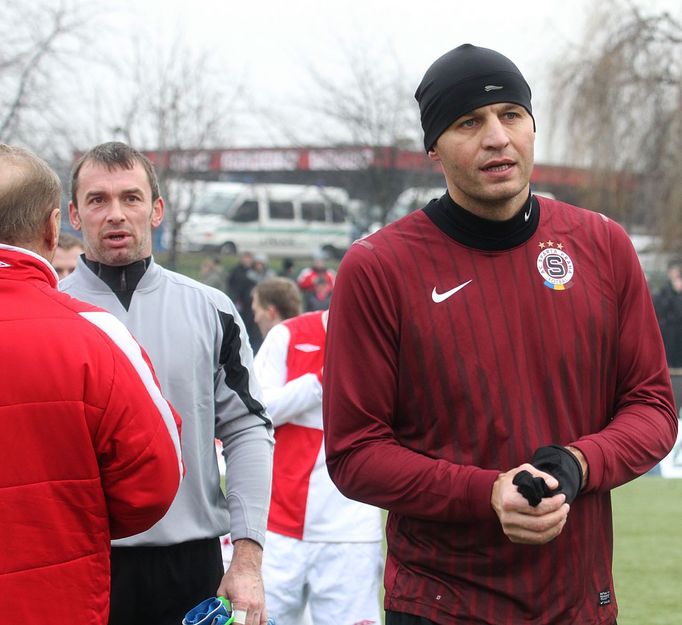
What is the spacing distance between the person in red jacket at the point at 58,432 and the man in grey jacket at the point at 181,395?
829 millimetres

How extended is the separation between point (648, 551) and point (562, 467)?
7.25 meters

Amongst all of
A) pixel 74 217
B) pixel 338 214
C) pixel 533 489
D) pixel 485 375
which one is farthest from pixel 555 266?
pixel 338 214

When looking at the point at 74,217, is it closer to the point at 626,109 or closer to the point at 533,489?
the point at 533,489

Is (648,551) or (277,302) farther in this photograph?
(648,551)

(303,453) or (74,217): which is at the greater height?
(74,217)

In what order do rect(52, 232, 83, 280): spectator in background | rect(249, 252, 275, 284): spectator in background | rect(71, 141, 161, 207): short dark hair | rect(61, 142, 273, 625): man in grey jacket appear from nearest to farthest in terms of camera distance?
rect(61, 142, 273, 625): man in grey jacket < rect(71, 141, 161, 207): short dark hair < rect(52, 232, 83, 280): spectator in background < rect(249, 252, 275, 284): spectator in background

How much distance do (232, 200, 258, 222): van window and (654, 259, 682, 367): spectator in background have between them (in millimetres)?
16438

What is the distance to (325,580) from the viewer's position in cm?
601

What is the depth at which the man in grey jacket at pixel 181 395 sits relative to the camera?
372 centimetres

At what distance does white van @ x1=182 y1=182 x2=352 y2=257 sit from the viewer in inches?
1254

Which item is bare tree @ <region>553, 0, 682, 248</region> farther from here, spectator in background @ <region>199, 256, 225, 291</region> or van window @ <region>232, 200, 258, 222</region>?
van window @ <region>232, 200, 258, 222</region>

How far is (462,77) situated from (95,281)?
159cm

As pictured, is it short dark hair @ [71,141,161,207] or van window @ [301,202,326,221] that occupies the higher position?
van window @ [301,202,326,221]

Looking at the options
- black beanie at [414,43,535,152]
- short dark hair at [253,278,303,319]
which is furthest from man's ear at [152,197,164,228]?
short dark hair at [253,278,303,319]
